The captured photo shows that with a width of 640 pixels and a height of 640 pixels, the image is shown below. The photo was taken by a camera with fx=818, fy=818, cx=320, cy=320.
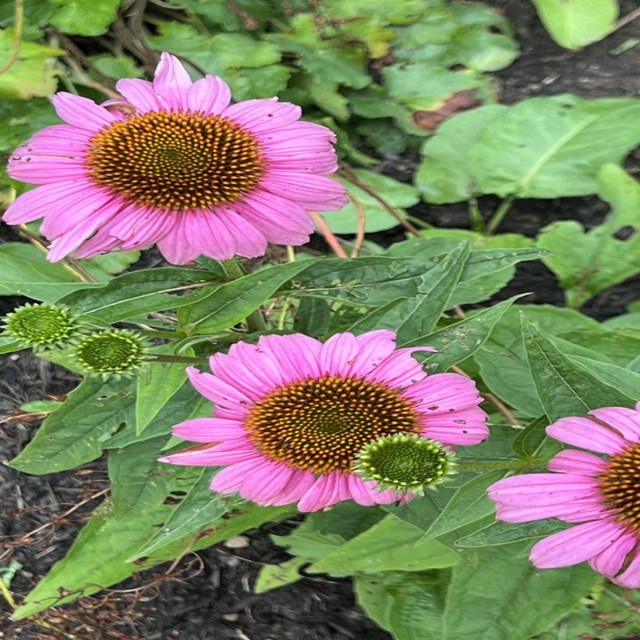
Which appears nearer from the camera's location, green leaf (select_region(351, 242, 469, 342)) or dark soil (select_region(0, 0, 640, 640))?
green leaf (select_region(351, 242, 469, 342))

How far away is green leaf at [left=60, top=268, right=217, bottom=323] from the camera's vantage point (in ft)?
2.87

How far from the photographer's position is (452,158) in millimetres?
1677

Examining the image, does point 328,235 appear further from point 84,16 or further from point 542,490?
point 542,490

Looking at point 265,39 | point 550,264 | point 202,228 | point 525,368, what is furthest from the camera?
point 265,39

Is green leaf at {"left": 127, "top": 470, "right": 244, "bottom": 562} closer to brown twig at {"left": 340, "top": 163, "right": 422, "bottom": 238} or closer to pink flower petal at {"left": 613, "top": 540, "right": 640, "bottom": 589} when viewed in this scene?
pink flower petal at {"left": 613, "top": 540, "right": 640, "bottom": 589}

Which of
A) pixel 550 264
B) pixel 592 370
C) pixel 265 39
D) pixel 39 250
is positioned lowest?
pixel 550 264

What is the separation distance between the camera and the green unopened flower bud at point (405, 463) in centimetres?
68

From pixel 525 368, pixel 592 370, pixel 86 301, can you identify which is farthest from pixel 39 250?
pixel 592 370

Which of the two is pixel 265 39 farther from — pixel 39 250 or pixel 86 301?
pixel 86 301

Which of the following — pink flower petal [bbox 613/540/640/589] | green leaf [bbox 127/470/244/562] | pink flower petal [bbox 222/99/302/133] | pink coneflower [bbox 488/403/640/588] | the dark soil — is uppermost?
pink flower petal [bbox 222/99/302/133]

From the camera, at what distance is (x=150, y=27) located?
1848 millimetres

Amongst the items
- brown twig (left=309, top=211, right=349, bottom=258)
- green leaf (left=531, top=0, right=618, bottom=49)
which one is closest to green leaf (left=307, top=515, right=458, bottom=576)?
brown twig (left=309, top=211, right=349, bottom=258)

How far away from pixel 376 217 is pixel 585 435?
37.7 inches

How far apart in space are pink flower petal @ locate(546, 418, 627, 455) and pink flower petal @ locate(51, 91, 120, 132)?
562mm
